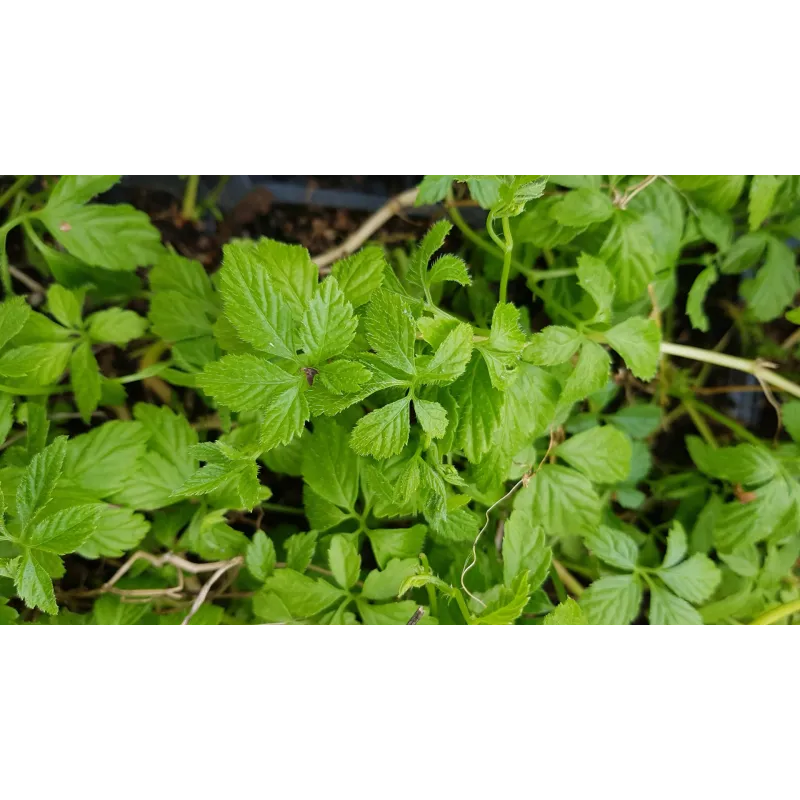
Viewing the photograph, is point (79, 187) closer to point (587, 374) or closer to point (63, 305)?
point (63, 305)

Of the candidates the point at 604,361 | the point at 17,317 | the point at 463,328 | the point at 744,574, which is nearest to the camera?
the point at 463,328

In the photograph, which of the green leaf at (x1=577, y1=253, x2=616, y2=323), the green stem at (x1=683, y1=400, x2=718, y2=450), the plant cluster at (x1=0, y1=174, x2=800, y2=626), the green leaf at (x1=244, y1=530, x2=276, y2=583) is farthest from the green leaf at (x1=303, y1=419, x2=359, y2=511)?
the green stem at (x1=683, y1=400, x2=718, y2=450)

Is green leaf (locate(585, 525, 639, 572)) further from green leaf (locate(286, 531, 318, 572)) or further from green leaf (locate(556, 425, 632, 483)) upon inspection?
green leaf (locate(286, 531, 318, 572))

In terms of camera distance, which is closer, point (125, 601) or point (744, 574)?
point (125, 601)

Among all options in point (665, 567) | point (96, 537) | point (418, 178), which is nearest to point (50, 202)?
point (96, 537)

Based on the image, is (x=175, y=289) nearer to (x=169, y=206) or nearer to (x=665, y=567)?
(x=169, y=206)
